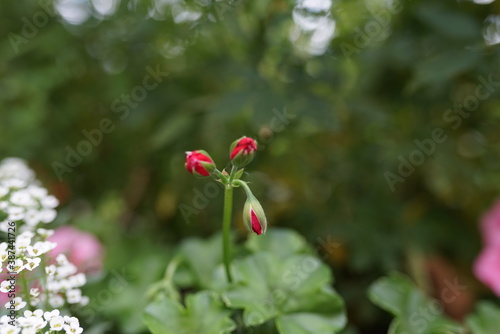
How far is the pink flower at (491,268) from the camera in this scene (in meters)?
0.72

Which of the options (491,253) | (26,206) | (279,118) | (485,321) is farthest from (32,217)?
(491,253)

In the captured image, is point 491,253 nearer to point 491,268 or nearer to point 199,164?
point 491,268

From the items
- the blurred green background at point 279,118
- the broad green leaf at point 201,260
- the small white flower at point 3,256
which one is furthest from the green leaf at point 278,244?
the small white flower at point 3,256

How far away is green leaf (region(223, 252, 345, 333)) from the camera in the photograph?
495 mm

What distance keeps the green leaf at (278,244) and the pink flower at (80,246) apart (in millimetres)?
256

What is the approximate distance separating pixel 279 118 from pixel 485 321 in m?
0.38

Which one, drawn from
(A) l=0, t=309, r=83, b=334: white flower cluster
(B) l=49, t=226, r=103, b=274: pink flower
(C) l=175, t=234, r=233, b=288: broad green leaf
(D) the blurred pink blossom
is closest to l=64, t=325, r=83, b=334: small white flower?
(A) l=0, t=309, r=83, b=334: white flower cluster

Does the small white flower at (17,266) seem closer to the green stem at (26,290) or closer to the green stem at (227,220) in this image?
the green stem at (26,290)

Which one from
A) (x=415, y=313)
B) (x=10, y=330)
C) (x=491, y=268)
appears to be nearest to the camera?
(x=10, y=330)

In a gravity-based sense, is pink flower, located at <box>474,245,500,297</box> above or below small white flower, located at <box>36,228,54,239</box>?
below

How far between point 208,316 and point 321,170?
50cm

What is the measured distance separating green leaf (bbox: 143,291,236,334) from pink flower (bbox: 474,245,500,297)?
1.36 ft

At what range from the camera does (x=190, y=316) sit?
50 cm

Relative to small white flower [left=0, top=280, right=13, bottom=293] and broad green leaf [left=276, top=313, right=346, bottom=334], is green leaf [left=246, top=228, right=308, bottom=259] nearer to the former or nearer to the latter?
broad green leaf [left=276, top=313, right=346, bottom=334]
